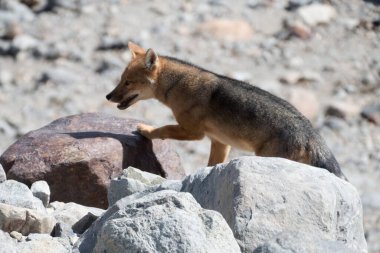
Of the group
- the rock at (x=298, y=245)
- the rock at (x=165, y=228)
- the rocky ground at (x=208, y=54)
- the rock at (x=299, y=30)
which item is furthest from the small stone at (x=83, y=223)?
the rock at (x=299, y=30)

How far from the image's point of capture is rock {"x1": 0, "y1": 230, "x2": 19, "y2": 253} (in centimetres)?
746

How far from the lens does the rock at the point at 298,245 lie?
23.4 feet

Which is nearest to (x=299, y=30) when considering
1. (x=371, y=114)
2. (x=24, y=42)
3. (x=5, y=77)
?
(x=371, y=114)

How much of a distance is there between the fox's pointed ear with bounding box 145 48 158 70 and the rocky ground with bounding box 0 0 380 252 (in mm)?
9889

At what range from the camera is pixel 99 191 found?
10.9m

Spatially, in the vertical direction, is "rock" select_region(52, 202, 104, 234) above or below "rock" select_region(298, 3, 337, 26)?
above

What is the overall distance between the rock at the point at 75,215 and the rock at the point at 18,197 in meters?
0.21

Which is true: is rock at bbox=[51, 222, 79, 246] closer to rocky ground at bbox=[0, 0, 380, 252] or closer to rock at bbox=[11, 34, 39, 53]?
rocky ground at bbox=[0, 0, 380, 252]

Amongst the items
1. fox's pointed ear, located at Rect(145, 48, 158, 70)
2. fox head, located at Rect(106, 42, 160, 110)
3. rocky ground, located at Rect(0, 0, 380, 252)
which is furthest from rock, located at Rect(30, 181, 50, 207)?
rocky ground, located at Rect(0, 0, 380, 252)

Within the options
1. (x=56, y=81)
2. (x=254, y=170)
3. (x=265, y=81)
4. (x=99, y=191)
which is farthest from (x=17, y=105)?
(x=254, y=170)

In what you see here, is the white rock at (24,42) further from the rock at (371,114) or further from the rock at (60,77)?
the rock at (371,114)

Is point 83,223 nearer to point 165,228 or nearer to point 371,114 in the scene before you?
point 165,228

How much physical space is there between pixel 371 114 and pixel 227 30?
4116mm

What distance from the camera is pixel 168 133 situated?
12.3m
